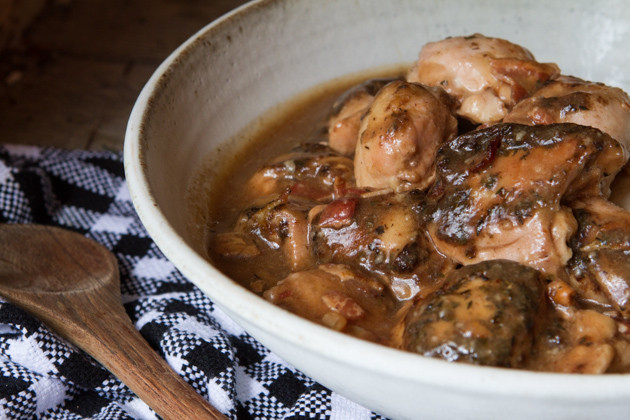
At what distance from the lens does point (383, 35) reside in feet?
10.8

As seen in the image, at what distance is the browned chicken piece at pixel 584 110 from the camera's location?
2.18m

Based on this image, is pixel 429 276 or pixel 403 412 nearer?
pixel 403 412

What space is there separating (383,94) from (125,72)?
2773mm

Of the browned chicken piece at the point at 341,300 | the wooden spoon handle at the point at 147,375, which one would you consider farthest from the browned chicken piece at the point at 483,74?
the wooden spoon handle at the point at 147,375

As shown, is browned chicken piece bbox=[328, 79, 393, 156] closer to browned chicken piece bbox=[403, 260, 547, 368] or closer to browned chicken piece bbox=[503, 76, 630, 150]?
browned chicken piece bbox=[503, 76, 630, 150]

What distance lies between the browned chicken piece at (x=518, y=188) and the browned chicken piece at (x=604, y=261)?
61 millimetres

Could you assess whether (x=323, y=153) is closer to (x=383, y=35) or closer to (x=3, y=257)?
(x=383, y=35)

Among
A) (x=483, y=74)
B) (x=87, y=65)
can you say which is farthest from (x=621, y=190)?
(x=87, y=65)

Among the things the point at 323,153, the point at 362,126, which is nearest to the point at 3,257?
the point at 323,153

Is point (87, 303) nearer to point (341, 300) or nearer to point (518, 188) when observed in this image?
point (341, 300)

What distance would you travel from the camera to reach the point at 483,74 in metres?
2.46

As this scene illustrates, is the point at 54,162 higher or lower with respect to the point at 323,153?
lower

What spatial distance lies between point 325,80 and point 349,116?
61 centimetres

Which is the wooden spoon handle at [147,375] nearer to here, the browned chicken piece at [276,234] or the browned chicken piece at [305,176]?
the browned chicken piece at [276,234]
